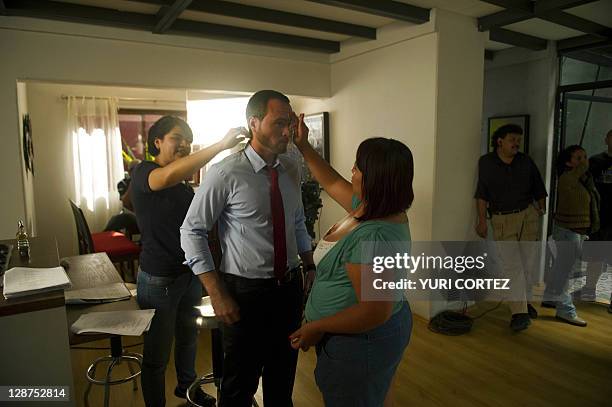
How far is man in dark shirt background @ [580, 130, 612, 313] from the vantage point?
357 cm

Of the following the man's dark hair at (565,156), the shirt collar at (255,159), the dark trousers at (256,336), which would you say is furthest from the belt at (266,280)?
the man's dark hair at (565,156)

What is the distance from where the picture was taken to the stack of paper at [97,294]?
5.69 feet

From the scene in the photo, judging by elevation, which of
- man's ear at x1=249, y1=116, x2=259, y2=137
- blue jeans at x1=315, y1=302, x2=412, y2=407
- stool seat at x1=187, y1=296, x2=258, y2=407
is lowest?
stool seat at x1=187, y1=296, x2=258, y2=407

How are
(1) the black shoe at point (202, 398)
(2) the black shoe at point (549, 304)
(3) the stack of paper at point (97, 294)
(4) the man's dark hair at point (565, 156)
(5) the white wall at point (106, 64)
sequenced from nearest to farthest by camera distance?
(3) the stack of paper at point (97, 294) < (1) the black shoe at point (202, 398) < (5) the white wall at point (106, 64) < (4) the man's dark hair at point (565, 156) < (2) the black shoe at point (549, 304)

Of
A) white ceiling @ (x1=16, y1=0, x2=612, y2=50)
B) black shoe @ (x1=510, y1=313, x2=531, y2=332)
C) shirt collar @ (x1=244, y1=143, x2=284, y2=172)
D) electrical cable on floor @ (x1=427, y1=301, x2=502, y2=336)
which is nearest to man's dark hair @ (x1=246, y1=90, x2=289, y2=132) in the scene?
shirt collar @ (x1=244, y1=143, x2=284, y2=172)

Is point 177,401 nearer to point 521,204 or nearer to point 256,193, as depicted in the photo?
point 256,193

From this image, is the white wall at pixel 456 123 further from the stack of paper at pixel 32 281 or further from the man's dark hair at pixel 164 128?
the stack of paper at pixel 32 281

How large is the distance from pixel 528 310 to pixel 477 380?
4.33 feet

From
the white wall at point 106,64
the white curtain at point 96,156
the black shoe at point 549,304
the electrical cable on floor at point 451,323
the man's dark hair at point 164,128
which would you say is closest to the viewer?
the man's dark hair at point 164,128

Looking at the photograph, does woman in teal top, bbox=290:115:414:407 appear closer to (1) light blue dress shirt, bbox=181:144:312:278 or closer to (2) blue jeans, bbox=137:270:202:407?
(1) light blue dress shirt, bbox=181:144:312:278

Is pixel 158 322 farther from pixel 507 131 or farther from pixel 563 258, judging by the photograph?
pixel 563 258

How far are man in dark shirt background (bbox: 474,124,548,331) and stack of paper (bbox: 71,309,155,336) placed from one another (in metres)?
2.74

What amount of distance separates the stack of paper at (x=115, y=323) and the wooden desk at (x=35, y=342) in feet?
0.85

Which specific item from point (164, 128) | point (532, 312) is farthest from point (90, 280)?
point (532, 312)
